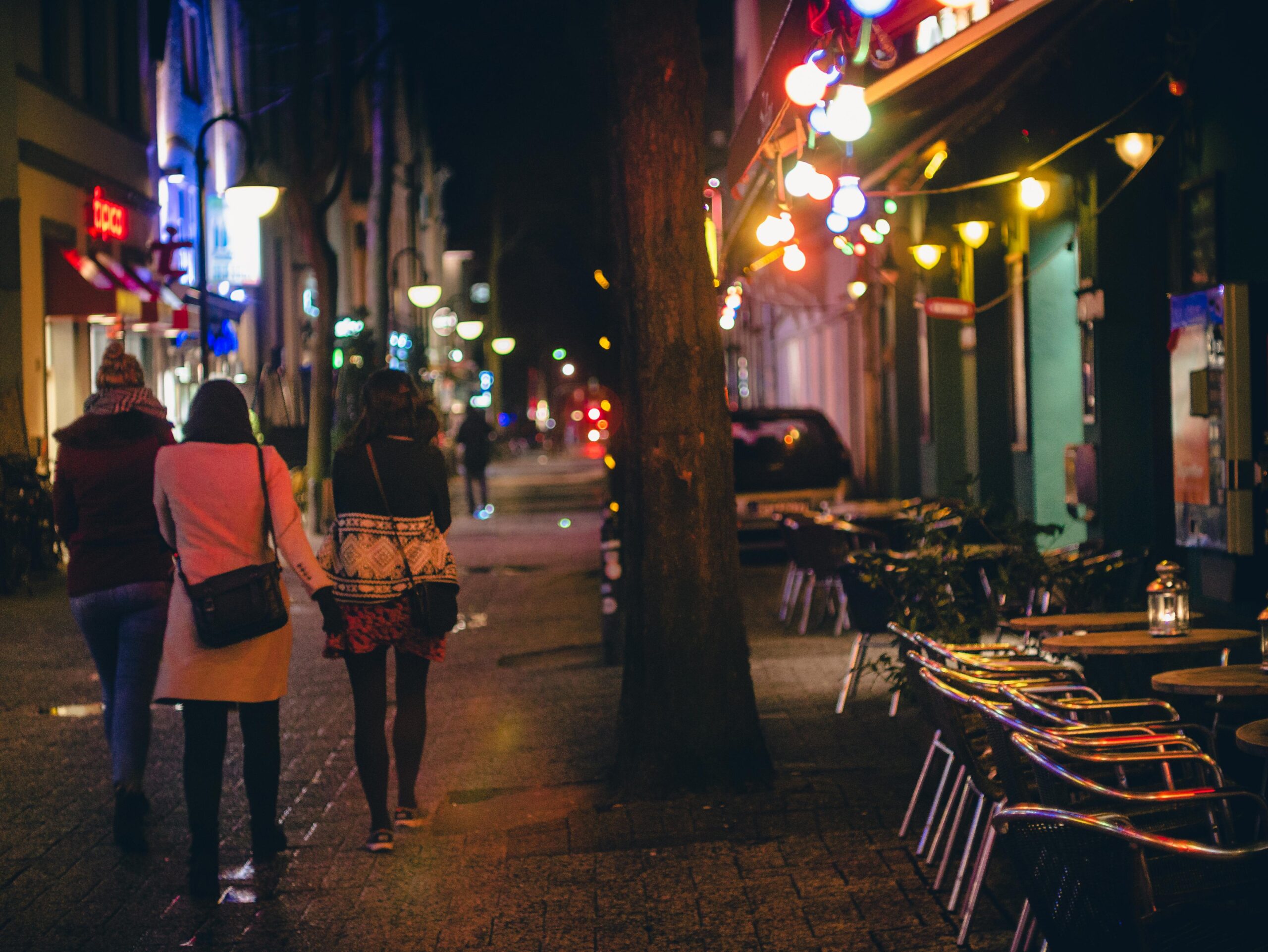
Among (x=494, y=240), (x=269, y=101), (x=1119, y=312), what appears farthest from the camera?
(x=494, y=240)

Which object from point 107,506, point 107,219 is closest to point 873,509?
point 107,506

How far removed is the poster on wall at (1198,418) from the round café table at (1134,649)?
6.53 feet

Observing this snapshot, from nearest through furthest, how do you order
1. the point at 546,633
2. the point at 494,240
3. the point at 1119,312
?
1. the point at 1119,312
2. the point at 546,633
3. the point at 494,240

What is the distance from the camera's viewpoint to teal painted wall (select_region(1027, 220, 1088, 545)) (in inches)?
544

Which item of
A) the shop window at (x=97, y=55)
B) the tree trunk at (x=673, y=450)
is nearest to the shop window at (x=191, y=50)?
the shop window at (x=97, y=55)

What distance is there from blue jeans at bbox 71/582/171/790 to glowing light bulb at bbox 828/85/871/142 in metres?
4.15

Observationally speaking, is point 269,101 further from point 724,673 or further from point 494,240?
point 724,673

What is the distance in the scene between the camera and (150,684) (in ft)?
19.9

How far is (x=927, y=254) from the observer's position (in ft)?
47.8

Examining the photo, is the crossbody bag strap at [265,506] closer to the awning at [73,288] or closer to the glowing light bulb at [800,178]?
the glowing light bulb at [800,178]

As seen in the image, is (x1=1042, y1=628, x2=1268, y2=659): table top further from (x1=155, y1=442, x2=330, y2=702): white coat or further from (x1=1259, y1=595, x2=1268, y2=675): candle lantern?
(x1=155, y1=442, x2=330, y2=702): white coat

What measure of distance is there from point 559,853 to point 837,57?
12.8 ft

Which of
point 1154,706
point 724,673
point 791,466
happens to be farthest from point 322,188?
point 1154,706

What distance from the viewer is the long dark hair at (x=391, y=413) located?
589cm
